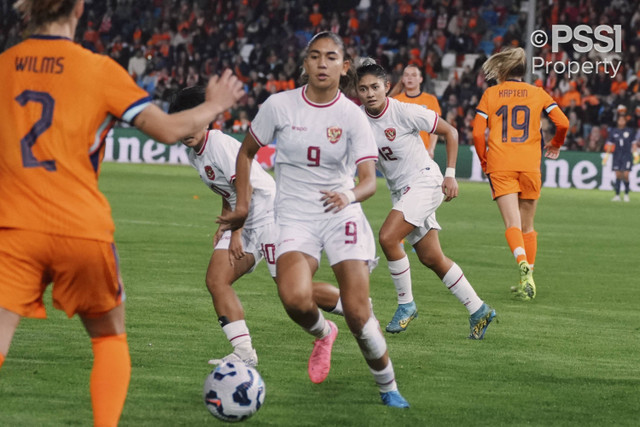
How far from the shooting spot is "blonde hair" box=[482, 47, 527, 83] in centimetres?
1115

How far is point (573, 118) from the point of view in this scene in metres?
29.7

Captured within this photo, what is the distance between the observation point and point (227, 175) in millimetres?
7184

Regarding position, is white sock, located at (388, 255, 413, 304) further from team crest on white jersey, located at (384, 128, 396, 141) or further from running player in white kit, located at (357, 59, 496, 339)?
Result: team crest on white jersey, located at (384, 128, 396, 141)

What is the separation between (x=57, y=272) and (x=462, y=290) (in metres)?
4.65

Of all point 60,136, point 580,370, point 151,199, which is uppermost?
point 60,136

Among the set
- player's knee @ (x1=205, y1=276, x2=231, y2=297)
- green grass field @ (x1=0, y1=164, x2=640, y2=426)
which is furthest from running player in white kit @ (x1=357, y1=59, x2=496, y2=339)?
player's knee @ (x1=205, y1=276, x2=231, y2=297)

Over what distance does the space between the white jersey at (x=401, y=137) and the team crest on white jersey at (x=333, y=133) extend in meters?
2.62

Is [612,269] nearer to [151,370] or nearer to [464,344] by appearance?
[464,344]

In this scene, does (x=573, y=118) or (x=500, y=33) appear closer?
(x=573, y=118)

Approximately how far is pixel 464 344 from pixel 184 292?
3.21m

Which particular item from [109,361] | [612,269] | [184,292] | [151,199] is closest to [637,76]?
[151,199]

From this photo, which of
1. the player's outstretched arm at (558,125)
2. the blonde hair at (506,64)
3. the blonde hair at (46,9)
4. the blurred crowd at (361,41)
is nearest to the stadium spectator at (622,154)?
the blurred crowd at (361,41)

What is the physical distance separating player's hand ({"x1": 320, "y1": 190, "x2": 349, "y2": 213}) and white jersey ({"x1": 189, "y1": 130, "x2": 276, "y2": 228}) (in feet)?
4.87

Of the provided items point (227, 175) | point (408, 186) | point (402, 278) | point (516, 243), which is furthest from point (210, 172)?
point (516, 243)
